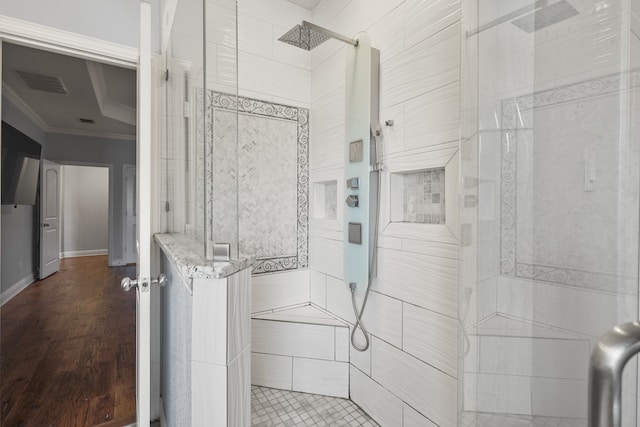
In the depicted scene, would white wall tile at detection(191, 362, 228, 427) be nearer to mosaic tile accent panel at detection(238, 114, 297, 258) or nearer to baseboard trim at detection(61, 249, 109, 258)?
mosaic tile accent panel at detection(238, 114, 297, 258)

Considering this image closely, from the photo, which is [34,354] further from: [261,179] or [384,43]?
[384,43]

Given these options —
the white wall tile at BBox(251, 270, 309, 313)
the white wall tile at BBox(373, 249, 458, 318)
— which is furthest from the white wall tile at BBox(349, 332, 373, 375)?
the white wall tile at BBox(251, 270, 309, 313)

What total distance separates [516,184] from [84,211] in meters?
8.88

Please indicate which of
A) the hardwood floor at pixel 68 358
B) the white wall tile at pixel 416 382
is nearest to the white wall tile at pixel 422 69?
the white wall tile at pixel 416 382

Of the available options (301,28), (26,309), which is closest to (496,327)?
(301,28)

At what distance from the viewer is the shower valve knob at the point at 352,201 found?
1788 mm

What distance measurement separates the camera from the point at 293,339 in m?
1.99

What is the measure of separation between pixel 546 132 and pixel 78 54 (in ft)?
6.85

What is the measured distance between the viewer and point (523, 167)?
0.83m

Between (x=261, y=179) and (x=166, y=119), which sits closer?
(x=166, y=119)

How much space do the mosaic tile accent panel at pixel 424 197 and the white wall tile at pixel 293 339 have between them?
874mm

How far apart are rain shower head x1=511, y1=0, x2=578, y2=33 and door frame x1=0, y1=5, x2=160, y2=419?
5.51ft

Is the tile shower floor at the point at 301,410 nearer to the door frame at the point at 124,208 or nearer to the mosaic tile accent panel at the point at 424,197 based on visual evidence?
the mosaic tile accent panel at the point at 424,197

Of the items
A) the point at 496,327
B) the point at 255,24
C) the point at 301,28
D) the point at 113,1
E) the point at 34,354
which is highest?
the point at 255,24
